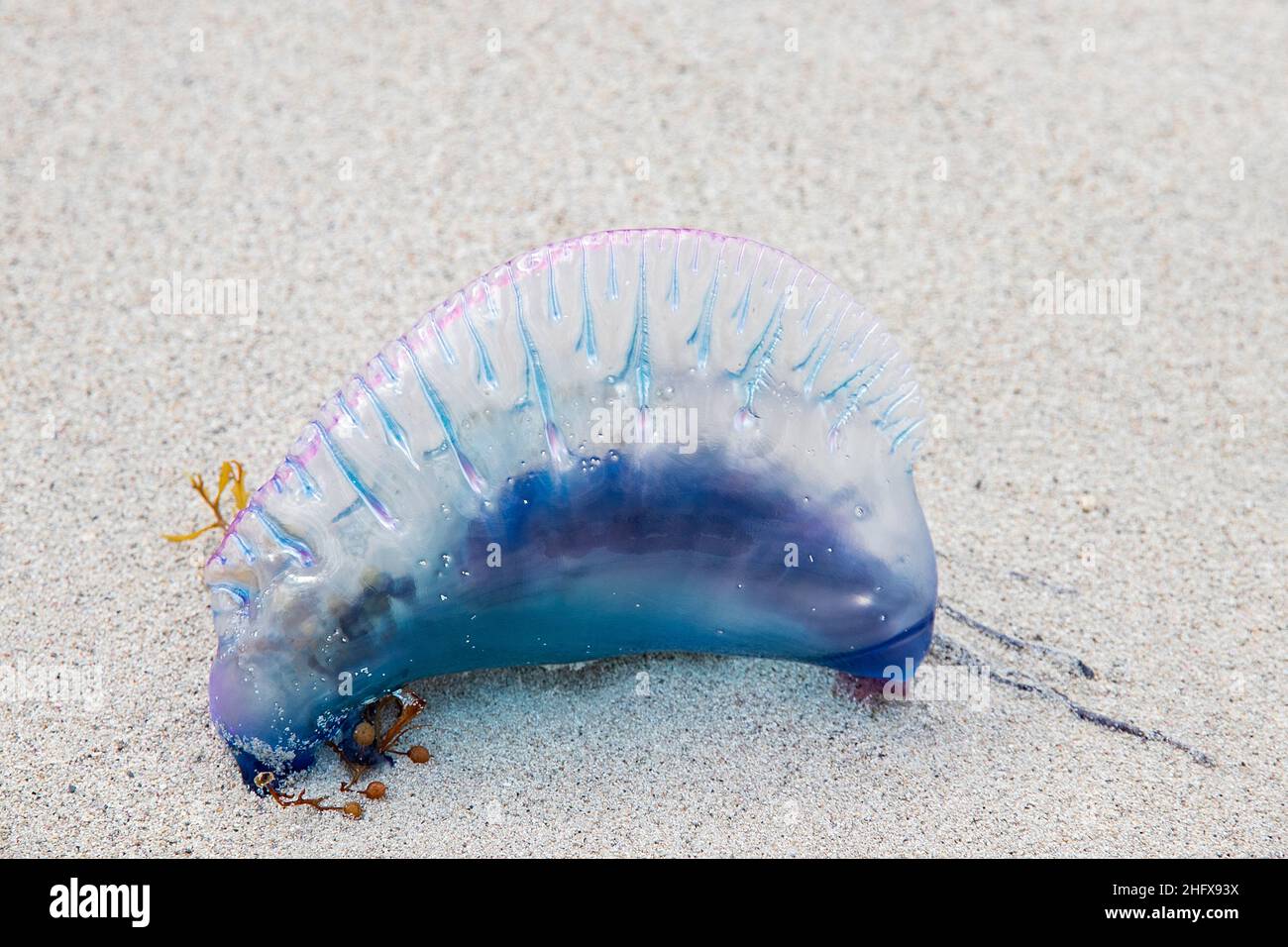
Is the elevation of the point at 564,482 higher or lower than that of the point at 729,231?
lower

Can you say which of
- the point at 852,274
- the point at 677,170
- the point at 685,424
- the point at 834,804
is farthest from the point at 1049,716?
the point at 677,170

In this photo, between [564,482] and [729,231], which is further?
[729,231]

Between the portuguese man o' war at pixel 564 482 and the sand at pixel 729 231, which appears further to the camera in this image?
the sand at pixel 729 231

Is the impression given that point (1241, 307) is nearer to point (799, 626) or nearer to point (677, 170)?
point (677, 170)

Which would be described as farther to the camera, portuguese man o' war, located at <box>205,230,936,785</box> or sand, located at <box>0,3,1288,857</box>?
sand, located at <box>0,3,1288,857</box>
